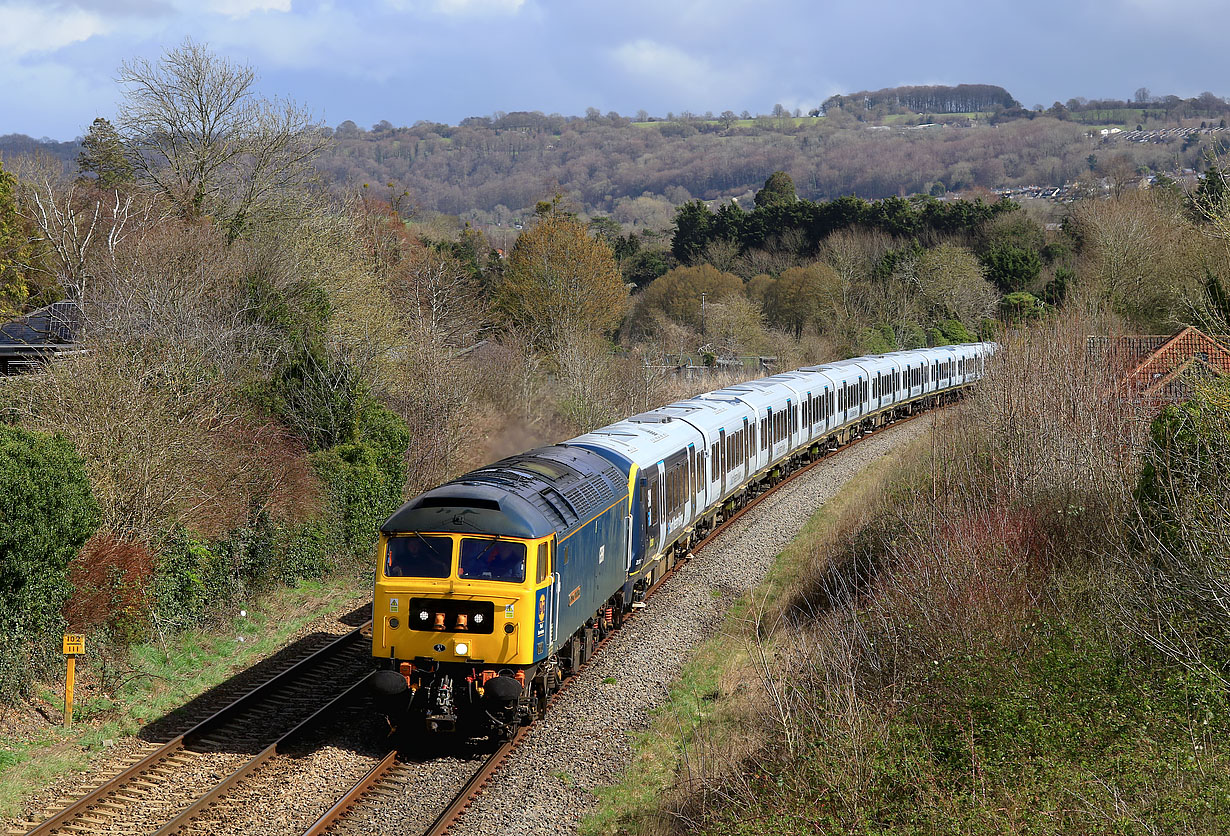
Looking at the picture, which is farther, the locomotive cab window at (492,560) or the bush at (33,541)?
the bush at (33,541)

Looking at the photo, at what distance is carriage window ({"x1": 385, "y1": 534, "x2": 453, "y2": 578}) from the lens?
11.5m

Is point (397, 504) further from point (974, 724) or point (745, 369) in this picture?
point (745, 369)

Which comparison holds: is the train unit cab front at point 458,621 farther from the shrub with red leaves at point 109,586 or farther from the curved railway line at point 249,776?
the shrub with red leaves at point 109,586

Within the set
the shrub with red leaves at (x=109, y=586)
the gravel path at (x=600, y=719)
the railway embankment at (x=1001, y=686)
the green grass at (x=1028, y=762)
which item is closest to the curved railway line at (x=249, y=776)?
the gravel path at (x=600, y=719)

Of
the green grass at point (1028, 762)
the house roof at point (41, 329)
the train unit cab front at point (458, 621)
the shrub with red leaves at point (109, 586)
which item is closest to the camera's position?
the green grass at point (1028, 762)

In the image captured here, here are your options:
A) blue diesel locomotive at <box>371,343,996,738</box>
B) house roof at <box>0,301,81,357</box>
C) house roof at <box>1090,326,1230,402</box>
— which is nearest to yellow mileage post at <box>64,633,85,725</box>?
blue diesel locomotive at <box>371,343,996,738</box>

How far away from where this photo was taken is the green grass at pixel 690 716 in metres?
10.6

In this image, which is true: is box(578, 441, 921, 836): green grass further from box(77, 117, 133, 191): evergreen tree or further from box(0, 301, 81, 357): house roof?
box(77, 117, 133, 191): evergreen tree

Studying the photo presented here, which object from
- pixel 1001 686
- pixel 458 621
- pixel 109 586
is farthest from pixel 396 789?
pixel 1001 686

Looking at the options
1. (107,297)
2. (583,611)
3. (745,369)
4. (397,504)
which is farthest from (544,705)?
(745,369)

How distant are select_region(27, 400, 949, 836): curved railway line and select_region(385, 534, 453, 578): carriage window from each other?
2.06 m

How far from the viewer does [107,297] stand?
21797mm

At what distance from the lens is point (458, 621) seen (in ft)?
37.4

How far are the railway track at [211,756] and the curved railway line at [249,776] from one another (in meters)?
0.01
